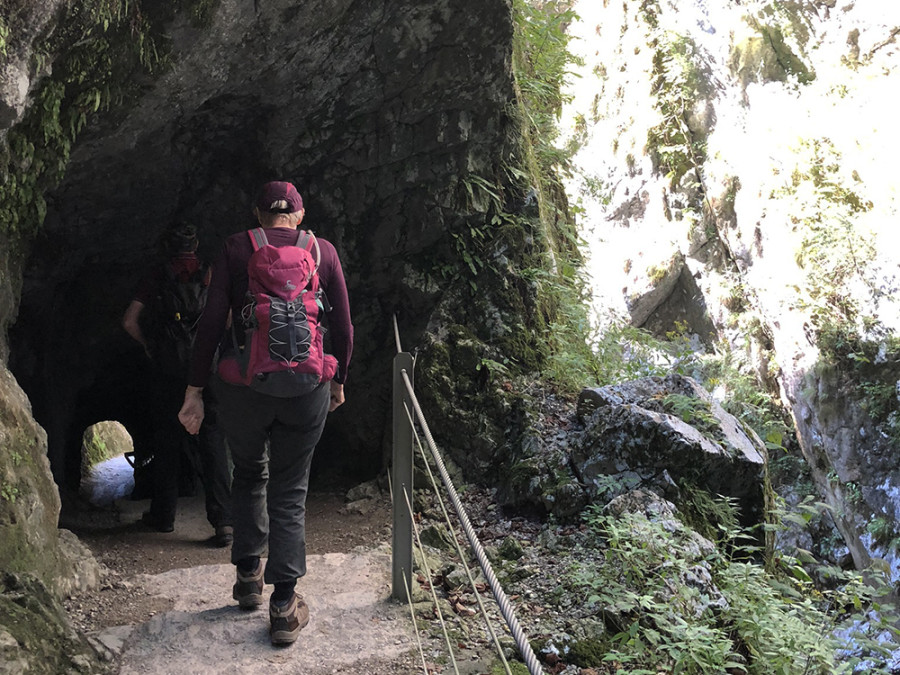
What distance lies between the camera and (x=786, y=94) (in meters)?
17.5

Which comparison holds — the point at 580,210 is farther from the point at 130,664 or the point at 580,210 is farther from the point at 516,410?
the point at 130,664

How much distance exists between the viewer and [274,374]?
9.77 feet

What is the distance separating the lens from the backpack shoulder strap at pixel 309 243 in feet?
10.4

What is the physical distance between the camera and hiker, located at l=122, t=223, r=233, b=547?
182 inches

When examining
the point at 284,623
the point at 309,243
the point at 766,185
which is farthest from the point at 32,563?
the point at 766,185

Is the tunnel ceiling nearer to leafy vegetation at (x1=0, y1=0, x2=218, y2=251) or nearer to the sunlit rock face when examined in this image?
leafy vegetation at (x1=0, y1=0, x2=218, y2=251)

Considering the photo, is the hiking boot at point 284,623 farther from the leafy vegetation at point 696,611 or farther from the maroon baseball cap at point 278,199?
the maroon baseball cap at point 278,199

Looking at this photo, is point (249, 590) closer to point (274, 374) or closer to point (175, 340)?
point (274, 374)

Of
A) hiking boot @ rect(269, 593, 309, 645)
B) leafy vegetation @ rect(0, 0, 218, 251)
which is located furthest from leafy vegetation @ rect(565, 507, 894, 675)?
leafy vegetation @ rect(0, 0, 218, 251)

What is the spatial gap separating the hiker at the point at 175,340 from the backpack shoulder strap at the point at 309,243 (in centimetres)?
147

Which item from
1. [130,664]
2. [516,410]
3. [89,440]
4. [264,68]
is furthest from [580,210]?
[89,440]

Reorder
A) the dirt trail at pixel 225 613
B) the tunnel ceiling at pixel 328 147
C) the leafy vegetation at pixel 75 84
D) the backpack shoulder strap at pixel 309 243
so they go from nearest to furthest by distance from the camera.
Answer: the dirt trail at pixel 225 613 < the backpack shoulder strap at pixel 309 243 < the leafy vegetation at pixel 75 84 < the tunnel ceiling at pixel 328 147

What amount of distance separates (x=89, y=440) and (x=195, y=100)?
12003mm

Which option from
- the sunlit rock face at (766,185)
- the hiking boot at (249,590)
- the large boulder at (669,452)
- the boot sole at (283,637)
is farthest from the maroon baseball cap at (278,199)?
the sunlit rock face at (766,185)
